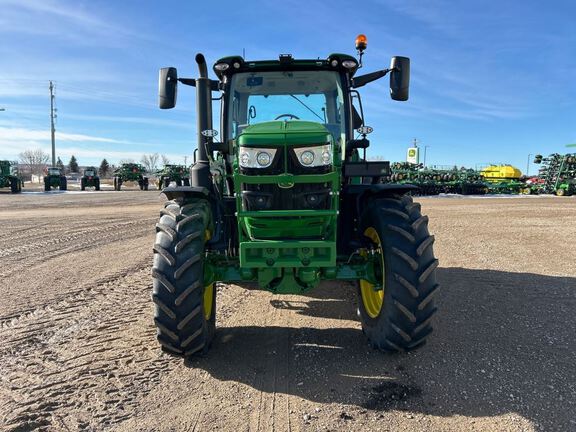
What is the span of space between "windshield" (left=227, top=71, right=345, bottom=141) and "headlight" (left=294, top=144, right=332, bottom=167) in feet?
3.41

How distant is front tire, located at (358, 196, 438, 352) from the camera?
3.29 m

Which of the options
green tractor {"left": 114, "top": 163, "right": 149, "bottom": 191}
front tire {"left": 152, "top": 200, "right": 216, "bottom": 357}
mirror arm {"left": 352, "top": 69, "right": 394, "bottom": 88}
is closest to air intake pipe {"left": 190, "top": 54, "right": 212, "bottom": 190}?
front tire {"left": 152, "top": 200, "right": 216, "bottom": 357}

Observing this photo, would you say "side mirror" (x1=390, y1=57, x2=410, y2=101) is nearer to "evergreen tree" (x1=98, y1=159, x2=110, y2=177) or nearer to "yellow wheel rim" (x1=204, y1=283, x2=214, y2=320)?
"yellow wheel rim" (x1=204, y1=283, x2=214, y2=320)

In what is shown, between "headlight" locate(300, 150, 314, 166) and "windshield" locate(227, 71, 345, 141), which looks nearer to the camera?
"headlight" locate(300, 150, 314, 166)

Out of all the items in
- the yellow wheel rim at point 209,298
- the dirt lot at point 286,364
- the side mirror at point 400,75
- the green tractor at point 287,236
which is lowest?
the dirt lot at point 286,364

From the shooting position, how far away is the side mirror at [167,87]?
163 inches

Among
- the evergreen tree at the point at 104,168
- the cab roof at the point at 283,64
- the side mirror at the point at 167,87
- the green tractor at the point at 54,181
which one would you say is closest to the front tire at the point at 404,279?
the cab roof at the point at 283,64

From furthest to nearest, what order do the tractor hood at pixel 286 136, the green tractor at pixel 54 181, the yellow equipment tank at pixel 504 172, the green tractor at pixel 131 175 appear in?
the yellow equipment tank at pixel 504 172 → the green tractor at pixel 131 175 → the green tractor at pixel 54 181 → the tractor hood at pixel 286 136

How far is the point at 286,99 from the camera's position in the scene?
4.66m

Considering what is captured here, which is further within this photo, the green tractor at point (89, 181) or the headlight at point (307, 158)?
the green tractor at point (89, 181)

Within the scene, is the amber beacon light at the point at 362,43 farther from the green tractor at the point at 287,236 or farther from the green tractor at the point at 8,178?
the green tractor at the point at 8,178

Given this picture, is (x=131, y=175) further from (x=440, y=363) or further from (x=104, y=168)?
(x=104, y=168)

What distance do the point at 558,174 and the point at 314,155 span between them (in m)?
34.6

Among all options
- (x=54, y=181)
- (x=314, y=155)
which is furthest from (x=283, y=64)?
(x=54, y=181)
